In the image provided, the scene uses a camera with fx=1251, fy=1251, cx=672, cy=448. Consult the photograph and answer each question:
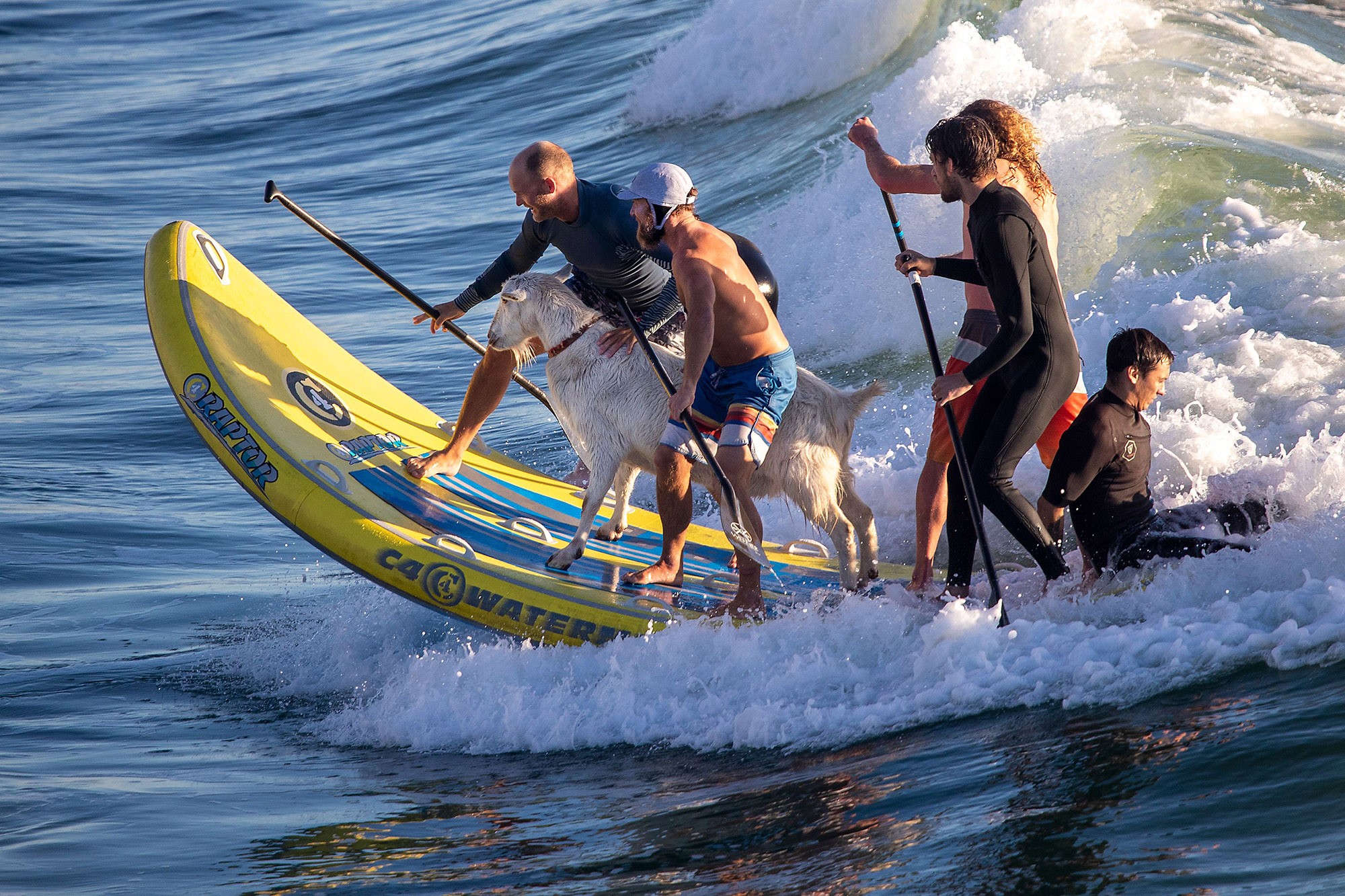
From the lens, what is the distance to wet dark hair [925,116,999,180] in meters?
4.62

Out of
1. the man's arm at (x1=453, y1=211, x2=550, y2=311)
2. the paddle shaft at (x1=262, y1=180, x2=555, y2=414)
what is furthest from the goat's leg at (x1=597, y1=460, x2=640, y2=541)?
the man's arm at (x1=453, y1=211, x2=550, y2=311)

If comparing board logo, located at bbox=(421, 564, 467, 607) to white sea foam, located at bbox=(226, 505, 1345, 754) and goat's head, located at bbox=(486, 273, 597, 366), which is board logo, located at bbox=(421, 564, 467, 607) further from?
goat's head, located at bbox=(486, 273, 597, 366)

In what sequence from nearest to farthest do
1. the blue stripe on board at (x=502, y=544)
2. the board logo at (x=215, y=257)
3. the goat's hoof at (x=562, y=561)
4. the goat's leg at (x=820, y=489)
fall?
the goat's leg at (x=820, y=489), the blue stripe on board at (x=502, y=544), the goat's hoof at (x=562, y=561), the board logo at (x=215, y=257)

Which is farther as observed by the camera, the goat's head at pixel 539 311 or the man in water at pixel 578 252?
the goat's head at pixel 539 311

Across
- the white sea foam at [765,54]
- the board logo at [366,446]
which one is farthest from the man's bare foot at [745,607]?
the white sea foam at [765,54]

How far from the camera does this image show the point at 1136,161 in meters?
9.76

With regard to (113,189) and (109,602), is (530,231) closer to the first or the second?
(109,602)

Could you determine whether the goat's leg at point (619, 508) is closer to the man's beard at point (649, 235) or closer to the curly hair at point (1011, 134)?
the man's beard at point (649, 235)

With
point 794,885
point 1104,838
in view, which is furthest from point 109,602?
point 1104,838

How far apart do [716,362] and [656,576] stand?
113 centimetres

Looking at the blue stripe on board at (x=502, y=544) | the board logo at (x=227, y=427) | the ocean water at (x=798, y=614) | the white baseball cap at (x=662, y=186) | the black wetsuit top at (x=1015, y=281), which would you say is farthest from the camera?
the board logo at (x=227, y=427)

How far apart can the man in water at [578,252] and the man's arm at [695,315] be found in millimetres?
621

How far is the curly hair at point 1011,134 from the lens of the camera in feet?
15.7

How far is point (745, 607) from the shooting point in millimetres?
5488
